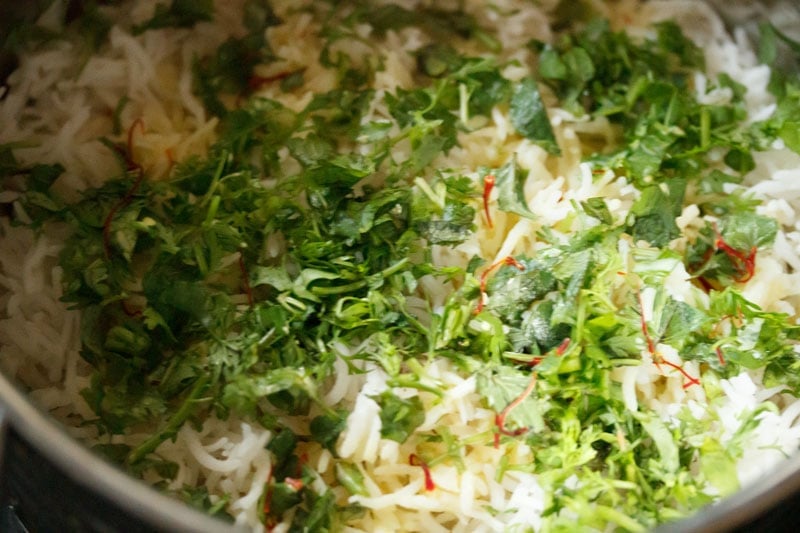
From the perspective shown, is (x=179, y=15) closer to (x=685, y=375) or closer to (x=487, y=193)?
(x=487, y=193)

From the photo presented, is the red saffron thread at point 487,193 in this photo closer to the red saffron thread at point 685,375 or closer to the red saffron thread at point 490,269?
the red saffron thread at point 490,269

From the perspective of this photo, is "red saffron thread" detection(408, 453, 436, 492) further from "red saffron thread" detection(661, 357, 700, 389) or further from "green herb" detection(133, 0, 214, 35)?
"green herb" detection(133, 0, 214, 35)

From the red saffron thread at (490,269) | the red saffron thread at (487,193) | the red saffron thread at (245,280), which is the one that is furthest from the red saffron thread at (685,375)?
the red saffron thread at (245,280)

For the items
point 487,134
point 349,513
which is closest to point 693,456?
point 349,513

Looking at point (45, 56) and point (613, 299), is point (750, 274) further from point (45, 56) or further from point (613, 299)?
point (45, 56)

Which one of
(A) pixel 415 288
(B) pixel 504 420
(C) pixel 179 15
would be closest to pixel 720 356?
(B) pixel 504 420

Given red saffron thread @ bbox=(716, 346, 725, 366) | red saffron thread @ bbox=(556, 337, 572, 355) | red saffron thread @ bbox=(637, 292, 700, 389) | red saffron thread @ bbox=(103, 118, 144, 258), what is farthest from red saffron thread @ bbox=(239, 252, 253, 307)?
red saffron thread @ bbox=(716, 346, 725, 366)
